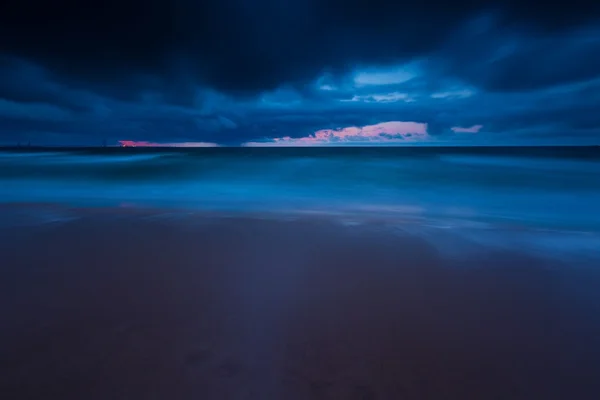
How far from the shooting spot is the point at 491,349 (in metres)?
2.94

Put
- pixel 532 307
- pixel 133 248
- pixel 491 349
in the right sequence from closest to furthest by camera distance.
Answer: pixel 491 349 → pixel 532 307 → pixel 133 248

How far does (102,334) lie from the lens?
10.0 ft

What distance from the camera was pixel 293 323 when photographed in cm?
334

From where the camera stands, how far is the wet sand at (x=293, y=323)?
250 centimetres

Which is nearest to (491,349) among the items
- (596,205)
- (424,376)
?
(424,376)

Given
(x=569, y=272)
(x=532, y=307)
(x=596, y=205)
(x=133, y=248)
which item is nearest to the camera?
(x=532, y=307)

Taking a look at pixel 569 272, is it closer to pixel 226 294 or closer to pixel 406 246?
pixel 406 246

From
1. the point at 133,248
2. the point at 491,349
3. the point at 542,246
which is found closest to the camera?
the point at 491,349

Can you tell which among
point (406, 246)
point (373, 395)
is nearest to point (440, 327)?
point (373, 395)

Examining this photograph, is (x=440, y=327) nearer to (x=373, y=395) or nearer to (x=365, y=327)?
(x=365, y=327)

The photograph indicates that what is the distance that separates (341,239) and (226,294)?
2997mm

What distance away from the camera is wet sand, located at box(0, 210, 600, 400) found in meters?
2.50

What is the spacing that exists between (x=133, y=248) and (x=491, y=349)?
532cm

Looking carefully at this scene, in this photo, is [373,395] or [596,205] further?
[596,205]
